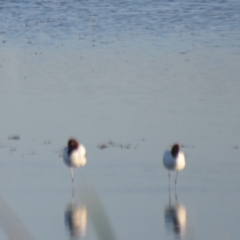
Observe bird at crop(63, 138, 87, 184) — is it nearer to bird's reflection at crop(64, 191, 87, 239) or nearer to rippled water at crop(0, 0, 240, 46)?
bird's reflection at crop(64, 191, 87, 239)

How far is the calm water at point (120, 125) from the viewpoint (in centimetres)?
788

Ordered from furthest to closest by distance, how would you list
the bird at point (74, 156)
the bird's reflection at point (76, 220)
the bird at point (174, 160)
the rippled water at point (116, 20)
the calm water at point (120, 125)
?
the rippled water at point (116, 20)
the bird at point (74, 156)
the bird at point (174, 160)
the calm water at point (120, 125)
the bird's reflection at point (76, 220)

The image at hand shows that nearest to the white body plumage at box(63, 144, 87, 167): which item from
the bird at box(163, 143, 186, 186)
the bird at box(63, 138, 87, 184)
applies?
the bird at box(63, 138, 87, 184)

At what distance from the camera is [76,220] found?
Result: 25.8ft

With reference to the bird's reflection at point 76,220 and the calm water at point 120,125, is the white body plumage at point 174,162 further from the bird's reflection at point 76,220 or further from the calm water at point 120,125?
the bird's reflection at point 76,220

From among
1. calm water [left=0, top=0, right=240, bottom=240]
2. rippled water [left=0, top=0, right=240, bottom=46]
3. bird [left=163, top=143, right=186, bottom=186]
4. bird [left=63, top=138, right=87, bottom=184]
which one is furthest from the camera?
rippled water [left=0, top=0, right=240, bottom=46]

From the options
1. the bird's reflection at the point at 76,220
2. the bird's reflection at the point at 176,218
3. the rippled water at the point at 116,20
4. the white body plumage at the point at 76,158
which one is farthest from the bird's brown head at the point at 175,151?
the rippled water at the point at 116,20

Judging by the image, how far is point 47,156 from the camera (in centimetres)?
1022

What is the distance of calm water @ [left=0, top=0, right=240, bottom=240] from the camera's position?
7.88m

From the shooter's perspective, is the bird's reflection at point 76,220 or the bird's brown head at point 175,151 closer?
the bird's reflection at point 76,220

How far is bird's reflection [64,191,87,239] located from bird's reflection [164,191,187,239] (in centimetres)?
74

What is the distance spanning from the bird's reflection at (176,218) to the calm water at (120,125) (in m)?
0.01

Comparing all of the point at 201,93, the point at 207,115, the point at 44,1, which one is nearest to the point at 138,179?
the point at 207,115

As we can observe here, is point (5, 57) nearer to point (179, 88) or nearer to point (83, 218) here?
point (179, 88)
